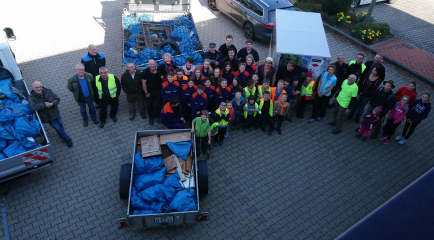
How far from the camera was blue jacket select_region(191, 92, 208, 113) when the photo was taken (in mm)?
7554

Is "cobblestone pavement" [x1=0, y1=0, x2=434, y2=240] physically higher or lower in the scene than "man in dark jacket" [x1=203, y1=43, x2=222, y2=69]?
lower

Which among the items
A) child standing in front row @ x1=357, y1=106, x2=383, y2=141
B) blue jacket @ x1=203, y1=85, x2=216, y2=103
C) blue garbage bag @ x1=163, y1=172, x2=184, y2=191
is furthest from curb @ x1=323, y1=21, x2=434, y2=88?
blue garbage bag @ x1=163, y1=172, x2=184, y2=191

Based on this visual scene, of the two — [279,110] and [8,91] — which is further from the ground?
[8,91]

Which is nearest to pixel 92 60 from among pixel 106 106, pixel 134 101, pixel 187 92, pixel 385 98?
pixel 106 106

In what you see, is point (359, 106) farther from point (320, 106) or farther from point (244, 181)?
point (244, 181)

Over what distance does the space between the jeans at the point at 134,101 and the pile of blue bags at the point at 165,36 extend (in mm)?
1027

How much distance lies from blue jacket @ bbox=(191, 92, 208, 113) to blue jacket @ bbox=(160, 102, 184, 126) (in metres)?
0.44

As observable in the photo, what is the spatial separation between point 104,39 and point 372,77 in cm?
963

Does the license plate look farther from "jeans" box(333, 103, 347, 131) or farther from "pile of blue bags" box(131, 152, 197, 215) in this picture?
"jeans" box(333, 103, 347, 131)

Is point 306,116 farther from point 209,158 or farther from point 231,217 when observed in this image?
point 231,217

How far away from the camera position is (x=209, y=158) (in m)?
7.72

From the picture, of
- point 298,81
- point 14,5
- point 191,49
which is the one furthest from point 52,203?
point 14,5

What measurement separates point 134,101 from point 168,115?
5.16 ft

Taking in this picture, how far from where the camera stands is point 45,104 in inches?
270
